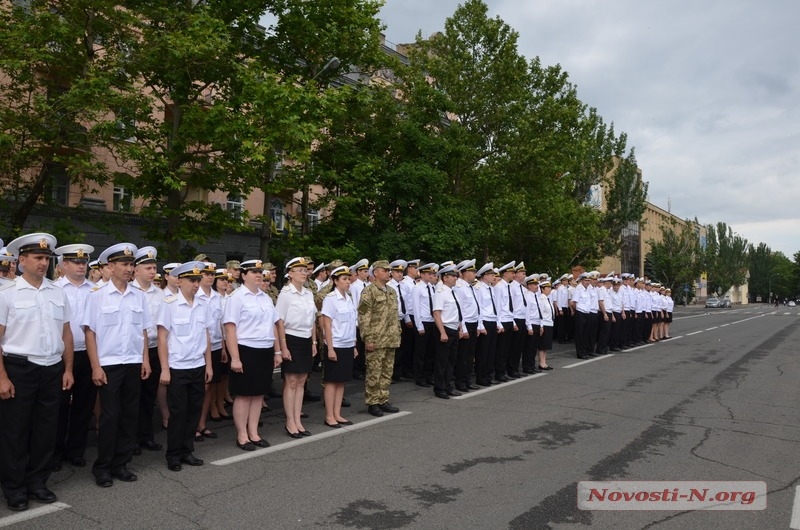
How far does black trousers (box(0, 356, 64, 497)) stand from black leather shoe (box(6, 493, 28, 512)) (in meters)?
0.04

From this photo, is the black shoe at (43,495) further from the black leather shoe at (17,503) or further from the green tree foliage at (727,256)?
the green tree foliage at (727,256)

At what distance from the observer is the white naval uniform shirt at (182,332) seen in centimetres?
607

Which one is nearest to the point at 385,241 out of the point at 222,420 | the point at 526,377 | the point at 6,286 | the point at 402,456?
the point at 526,377

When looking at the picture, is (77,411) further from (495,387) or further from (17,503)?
(495,387)

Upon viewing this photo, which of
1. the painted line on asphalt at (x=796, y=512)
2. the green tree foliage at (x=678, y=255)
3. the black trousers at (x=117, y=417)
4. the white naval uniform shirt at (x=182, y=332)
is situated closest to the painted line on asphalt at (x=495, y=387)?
the white naval uniform shirt at (x=182, y=332)

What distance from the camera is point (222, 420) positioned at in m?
8.18

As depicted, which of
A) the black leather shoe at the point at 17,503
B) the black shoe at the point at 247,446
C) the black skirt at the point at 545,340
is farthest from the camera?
the black skirt at the point at 545,340

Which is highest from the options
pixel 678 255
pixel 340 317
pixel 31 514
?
pixel 678 255

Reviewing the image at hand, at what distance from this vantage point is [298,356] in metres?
7.30

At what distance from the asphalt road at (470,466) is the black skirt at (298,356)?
0.76 metres

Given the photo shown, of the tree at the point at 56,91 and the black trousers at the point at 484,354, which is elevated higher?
the tree at the point at 56,91

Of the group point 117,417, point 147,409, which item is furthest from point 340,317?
point 117,417

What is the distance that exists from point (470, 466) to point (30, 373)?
12.4 ft

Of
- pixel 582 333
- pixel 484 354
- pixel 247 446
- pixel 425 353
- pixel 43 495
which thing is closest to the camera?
pixel 43 495
